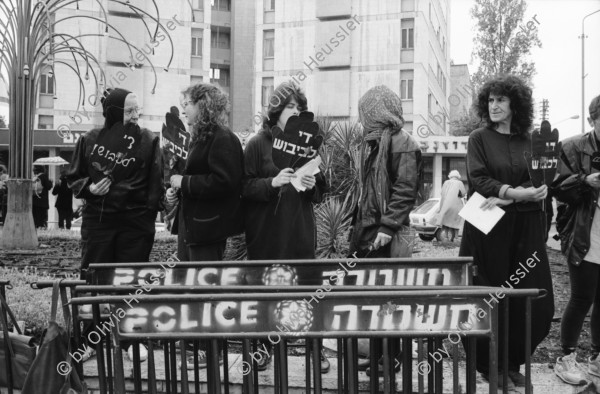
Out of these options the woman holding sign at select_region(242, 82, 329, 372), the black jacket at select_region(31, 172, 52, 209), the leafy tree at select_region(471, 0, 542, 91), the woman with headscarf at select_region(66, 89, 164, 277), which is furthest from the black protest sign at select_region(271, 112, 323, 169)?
the leafy tree at select_region(471, 0, 542, 91)

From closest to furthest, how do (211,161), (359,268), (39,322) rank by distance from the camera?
(359,268) < (211,161) < (39,322)

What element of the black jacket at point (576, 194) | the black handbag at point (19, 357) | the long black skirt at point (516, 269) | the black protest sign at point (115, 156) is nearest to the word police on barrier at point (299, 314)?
the black handbag at point (19, 357)

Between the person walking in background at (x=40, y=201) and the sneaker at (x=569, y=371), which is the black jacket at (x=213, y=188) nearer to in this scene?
the sneaker at (x=569, y=371)

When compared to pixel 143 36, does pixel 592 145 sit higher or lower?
lower

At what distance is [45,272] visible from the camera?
7449 mm

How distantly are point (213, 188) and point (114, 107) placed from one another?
1.02 m

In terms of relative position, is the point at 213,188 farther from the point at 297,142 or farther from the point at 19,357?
the point at 19,357

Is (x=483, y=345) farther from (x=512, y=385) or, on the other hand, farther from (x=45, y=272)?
(x=45, y=272)

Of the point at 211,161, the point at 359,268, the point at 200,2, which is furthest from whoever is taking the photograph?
the point at 200,2

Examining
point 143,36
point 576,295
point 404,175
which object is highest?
point 143,36

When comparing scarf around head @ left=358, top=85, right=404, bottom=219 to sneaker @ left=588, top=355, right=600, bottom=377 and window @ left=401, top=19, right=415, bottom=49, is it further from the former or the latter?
window @ left=401, top=19, right=415, bottom=49

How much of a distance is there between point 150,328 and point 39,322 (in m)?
2.74

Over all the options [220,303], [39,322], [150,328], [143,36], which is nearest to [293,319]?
[220,303]

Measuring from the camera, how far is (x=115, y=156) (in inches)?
166
